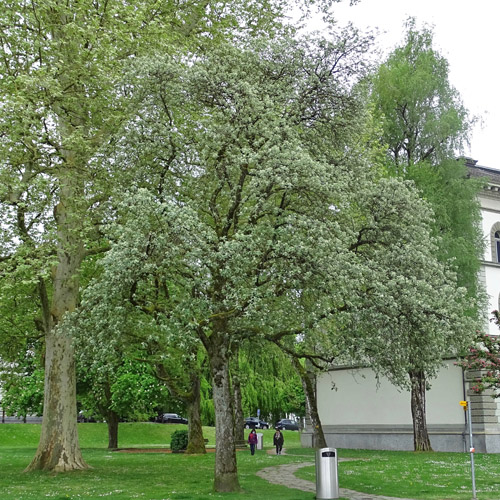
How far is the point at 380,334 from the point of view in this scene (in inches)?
676

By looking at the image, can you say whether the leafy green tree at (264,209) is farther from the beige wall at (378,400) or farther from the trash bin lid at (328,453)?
the beige wall at (378,400)

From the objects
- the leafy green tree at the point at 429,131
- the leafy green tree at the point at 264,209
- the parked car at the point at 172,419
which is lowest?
the parked car at the point at 172,419

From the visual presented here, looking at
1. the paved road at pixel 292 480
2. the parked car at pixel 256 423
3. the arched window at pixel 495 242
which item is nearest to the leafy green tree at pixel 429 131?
the arched window at pixel 495 242

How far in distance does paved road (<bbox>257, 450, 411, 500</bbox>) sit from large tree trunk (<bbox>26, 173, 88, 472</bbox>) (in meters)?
6.80

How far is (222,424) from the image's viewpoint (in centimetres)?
1838

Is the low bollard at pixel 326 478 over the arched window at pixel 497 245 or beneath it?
beneath

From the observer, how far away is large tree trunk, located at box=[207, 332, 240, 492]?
17859 mm

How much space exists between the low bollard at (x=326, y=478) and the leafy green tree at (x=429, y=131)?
747 inches

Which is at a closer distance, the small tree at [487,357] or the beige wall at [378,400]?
the small tree at [487,357]

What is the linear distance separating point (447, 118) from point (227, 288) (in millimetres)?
22731

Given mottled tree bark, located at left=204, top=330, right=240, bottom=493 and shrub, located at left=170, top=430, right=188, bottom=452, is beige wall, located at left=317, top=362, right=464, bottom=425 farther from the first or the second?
mottled tree bark, located at left=204, top=330, right=240, bottom=493

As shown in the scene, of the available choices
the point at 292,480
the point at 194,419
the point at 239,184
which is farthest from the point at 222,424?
the point at 194,419

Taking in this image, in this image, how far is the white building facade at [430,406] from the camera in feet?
108

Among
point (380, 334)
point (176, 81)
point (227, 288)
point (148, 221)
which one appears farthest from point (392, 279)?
point (176, 81)
